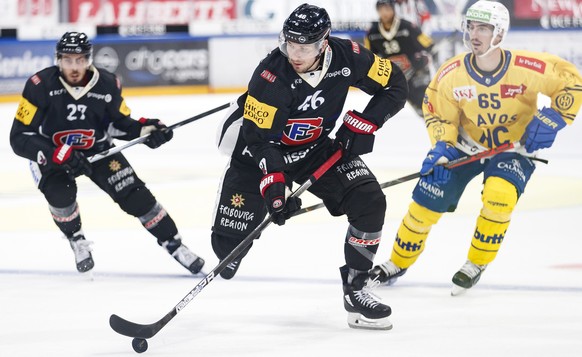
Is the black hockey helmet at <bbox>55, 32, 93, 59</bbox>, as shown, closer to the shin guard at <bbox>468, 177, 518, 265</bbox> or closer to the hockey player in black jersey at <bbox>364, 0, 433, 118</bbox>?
the shin guard at <bbox>468, 177, 518, 265</bbox>

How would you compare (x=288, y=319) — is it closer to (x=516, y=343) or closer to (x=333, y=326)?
(x=333, y=326)

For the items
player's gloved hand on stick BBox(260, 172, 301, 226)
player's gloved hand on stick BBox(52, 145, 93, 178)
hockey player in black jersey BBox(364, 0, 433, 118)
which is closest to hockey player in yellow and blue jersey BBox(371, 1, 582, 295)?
player's gloved hand on stick BBox(260, 172, 301, 226)

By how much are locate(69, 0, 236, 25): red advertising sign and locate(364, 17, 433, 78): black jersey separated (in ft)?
16.2

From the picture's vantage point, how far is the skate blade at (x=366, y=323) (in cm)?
384

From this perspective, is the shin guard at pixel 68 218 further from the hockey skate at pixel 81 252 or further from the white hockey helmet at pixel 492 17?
the white hockey helmet at pixel 492 17

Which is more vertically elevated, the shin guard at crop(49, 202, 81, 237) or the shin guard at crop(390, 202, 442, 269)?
the shin guard at crop(390, 202, 442, 269)

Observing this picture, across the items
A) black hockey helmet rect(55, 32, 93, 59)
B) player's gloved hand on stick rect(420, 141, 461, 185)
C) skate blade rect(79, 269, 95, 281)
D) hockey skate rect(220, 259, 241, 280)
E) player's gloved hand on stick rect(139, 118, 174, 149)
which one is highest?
black hockey helmet rect(55, 32, 93, 59)

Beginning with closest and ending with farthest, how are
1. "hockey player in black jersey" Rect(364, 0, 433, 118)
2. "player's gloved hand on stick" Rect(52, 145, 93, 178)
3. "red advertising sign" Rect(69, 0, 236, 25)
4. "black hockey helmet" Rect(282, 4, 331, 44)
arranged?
"black hockey helmet" Rect(282, 4, 331, 44) → "player's gloved hand on stick" Rect(52, 145, 93, 178) → "hockey player in black jersey" Rect(364, 0, 433, 118) → "red advertising sign" Rect(69, 0, 236, 25)

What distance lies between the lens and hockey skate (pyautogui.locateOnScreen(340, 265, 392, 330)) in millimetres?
3838

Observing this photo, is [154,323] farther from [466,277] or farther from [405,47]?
[405,47]

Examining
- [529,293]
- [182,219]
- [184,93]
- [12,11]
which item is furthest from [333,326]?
[12,11]

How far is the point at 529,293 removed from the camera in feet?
14.3

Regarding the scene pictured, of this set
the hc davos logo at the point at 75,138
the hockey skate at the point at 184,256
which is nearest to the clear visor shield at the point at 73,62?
the hc davos logo at the point at 75,138

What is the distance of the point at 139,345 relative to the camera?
140 inches
